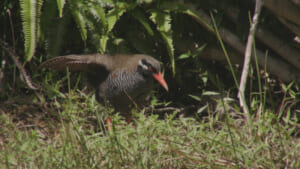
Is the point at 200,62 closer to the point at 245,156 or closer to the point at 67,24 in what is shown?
the point at 67,24

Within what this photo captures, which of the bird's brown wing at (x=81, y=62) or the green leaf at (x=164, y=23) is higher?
the green leaf at (x=164, y=23)

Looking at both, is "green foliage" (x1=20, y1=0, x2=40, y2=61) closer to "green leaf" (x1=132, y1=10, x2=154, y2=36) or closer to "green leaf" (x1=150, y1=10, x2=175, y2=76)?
"green leaf" (x1=132, y1=10, x2=154, y2=36)

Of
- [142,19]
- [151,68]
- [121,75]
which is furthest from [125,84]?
[142,19]

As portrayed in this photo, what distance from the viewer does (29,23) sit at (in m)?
3.82

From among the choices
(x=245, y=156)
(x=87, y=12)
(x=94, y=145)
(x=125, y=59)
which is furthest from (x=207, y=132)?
(x=87, y=12)

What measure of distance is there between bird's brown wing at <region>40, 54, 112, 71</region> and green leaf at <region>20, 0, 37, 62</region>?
1.09 ft

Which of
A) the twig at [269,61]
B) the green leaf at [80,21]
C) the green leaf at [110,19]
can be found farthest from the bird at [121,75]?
the twig at [269,61]

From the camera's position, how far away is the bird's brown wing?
4.13 m

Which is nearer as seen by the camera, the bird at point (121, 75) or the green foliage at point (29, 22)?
A: the green foliage at point (29, 22)

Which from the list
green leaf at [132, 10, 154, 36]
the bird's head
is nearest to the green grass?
the bird's head

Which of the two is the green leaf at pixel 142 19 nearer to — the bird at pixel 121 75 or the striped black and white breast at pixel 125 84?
the bird at pixel 121 75

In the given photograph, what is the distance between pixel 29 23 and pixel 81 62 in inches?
25.4

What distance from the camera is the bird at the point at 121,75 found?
4254mm

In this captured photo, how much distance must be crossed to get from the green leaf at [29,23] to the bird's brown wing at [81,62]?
0.33m
